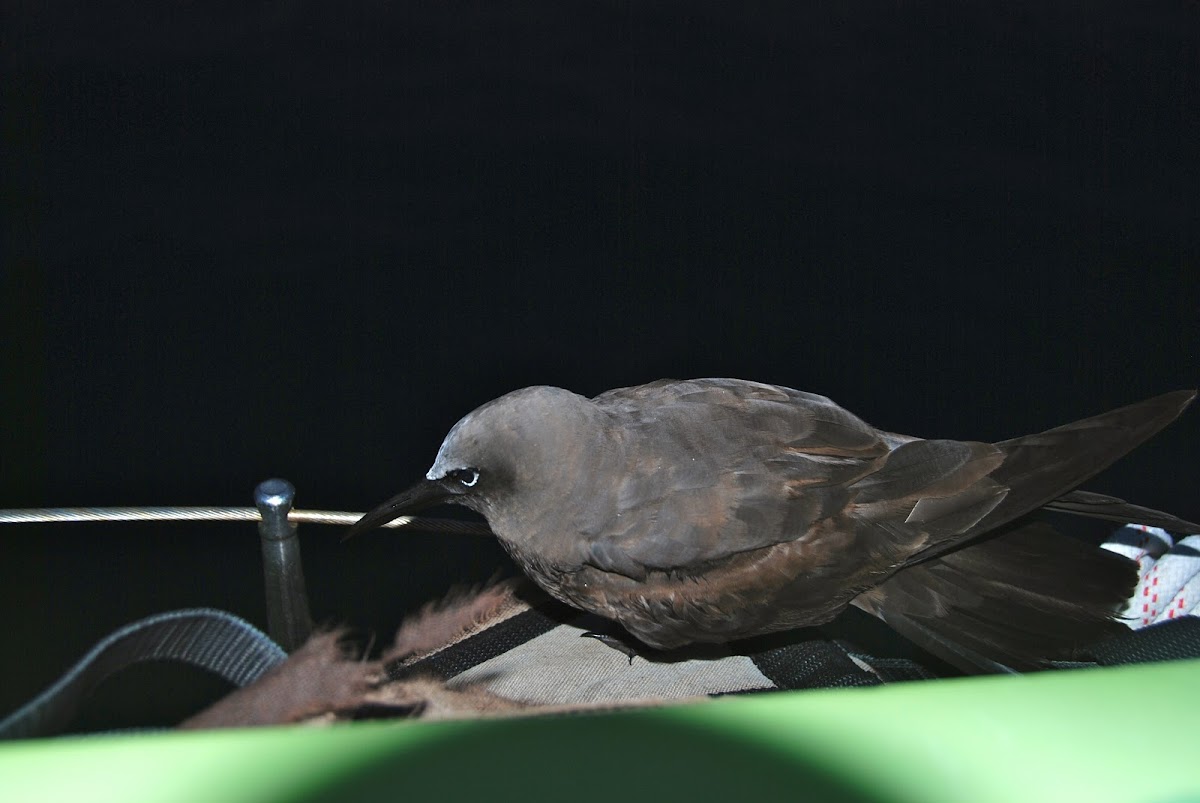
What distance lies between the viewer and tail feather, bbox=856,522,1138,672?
54.7 inches

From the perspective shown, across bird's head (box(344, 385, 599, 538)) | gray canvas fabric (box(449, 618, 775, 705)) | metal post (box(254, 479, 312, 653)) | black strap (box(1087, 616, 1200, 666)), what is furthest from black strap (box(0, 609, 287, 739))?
black strap (box(1087, 616, 1200, 666))

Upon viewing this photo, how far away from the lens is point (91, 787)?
0.53 meters

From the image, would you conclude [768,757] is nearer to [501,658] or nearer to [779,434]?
[501,658]

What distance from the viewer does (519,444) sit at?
1.40 meters

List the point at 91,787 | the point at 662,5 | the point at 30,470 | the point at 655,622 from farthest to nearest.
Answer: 1. the point at 662,5
2. the point at 30,470
3. the point at 655,622
4. the point at 91,787

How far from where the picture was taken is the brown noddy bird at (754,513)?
138 centimetres

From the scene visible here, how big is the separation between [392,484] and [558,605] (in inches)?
60.6

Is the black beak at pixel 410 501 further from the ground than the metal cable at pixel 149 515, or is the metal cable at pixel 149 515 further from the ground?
the metal cable at pixel 149 515

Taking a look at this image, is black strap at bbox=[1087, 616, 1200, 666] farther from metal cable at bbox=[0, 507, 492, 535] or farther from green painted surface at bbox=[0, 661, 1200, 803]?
metal cable at bbox=[0, 507, 492, 535]

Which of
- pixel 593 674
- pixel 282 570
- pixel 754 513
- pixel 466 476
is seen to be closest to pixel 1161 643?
pixel 754 513

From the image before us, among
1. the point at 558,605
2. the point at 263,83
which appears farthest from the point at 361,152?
the point at 558,605

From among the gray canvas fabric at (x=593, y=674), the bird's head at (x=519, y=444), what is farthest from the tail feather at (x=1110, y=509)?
the bird's head at (x=519, y=444)

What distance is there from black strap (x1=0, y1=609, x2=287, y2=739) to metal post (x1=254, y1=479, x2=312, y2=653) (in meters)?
0.44

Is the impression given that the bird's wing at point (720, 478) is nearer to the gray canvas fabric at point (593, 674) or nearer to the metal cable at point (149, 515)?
the gray canvas fabric at point (593, 674)
